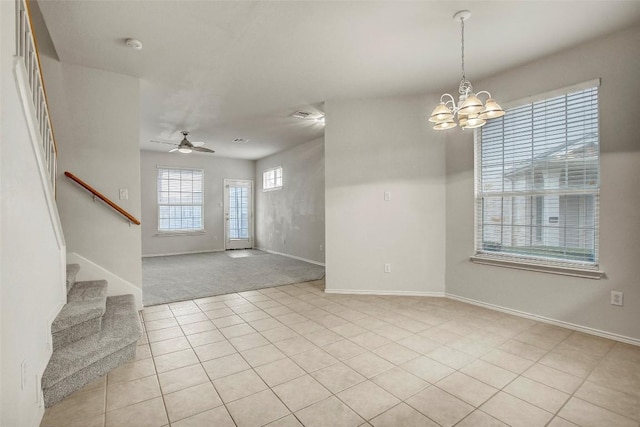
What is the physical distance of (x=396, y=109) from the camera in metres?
4.37

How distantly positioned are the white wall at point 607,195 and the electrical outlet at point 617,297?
3cm

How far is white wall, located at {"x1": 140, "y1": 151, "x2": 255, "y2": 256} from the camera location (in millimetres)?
8156

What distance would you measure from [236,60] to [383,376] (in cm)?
329

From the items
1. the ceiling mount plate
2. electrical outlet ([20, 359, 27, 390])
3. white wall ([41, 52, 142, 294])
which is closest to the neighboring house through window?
white wall ([41, 52, 142, 294])

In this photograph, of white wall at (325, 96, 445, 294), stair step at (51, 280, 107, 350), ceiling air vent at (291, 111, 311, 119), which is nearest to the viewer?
stair step at (51, 280, 107, 350)

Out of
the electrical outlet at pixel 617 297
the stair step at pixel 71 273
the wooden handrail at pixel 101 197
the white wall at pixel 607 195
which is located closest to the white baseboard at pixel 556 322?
Result: the white wall at pixel 607 195

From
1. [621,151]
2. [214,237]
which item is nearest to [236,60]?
[621,151]

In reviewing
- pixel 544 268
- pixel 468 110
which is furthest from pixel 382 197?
pixel 468 110

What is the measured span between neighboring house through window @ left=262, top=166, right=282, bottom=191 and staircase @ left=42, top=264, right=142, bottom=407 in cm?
584

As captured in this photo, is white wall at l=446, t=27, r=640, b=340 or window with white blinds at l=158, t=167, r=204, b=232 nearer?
white wall at l=446, t=27, r=640, b=340

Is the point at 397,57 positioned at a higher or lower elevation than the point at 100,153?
higher

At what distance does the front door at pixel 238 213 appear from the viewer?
9312mm

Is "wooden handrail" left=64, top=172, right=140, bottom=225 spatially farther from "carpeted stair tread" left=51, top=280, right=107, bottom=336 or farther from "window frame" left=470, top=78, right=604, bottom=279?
"window frame" left=470, top=78, right=604, bottom=279

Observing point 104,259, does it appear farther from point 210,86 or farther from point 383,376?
point 383,376
